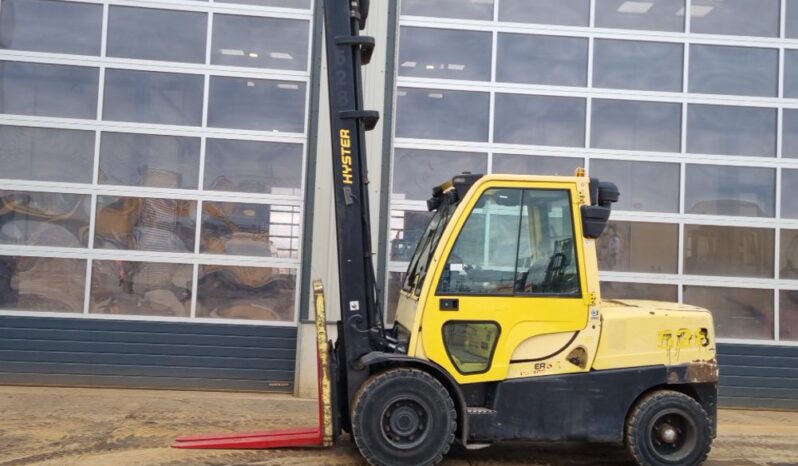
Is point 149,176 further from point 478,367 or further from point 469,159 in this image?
point 478,367

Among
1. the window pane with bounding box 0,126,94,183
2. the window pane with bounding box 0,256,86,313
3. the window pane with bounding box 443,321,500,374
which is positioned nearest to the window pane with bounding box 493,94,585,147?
the window pane with bounding box 443,321,500,374

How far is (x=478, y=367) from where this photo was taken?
5.70 metres

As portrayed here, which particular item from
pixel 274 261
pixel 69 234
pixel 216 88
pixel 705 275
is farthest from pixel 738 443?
pixel 69 234

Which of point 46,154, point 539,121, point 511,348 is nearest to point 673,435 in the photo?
point 511,348

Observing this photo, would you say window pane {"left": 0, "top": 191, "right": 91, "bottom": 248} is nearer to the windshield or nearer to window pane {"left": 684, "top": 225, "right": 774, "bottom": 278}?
the windshield

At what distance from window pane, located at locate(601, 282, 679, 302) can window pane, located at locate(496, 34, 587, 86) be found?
269 cm

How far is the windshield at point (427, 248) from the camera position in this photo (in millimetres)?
5973

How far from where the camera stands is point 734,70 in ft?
32.0

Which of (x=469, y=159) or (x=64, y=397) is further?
(x=469, y=159)

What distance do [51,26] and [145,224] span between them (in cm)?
281

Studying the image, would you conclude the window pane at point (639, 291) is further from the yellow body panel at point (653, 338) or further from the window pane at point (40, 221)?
the window pane at point (40, 221)

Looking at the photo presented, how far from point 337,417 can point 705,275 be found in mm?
5836

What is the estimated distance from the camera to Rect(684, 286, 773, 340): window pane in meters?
9.49

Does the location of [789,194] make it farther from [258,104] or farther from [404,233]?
[258,104]
